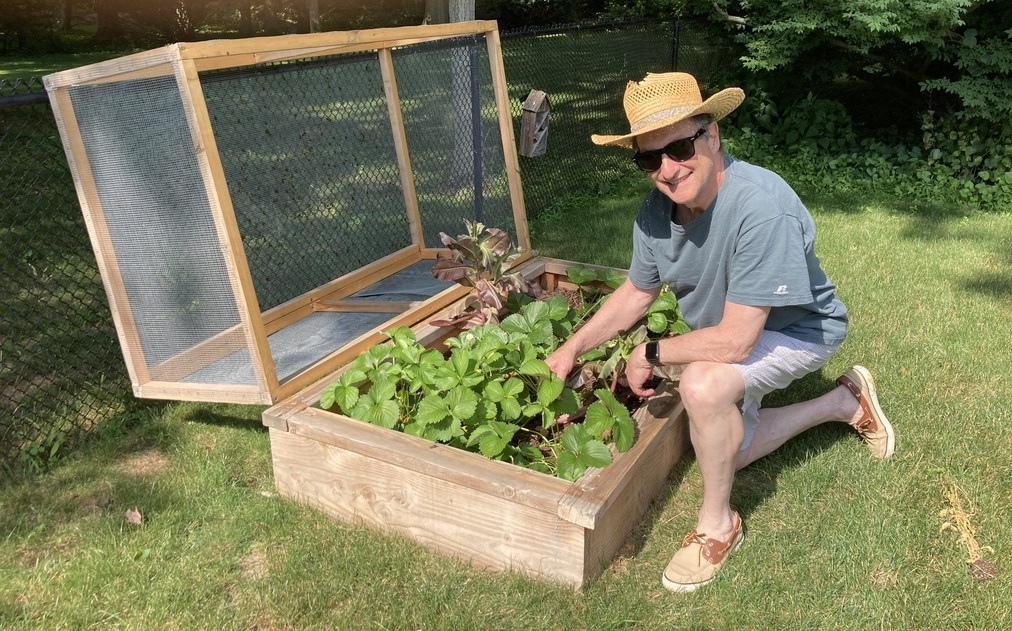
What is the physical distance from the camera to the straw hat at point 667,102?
2.48m

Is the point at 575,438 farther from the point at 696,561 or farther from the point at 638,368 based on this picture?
the point at 696,561

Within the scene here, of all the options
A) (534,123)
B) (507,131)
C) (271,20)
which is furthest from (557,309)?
(271,20)

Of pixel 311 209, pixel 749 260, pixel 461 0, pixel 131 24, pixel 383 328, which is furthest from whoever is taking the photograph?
pixel 131 24

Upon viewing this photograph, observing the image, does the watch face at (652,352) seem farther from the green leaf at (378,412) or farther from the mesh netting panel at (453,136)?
the mesh netting panel at (453,136)

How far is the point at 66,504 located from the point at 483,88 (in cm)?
293

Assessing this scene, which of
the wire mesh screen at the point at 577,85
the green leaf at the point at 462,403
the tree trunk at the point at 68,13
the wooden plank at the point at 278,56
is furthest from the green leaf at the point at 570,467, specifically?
the tree trunk at the point at 68,13

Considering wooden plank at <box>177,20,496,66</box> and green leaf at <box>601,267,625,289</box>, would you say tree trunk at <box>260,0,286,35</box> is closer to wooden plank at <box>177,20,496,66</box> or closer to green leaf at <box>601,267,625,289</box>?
wooden plank at <box>177,20,496,66</box>

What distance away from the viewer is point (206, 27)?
2486 centimetres

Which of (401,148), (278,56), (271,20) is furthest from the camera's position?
(271,20)

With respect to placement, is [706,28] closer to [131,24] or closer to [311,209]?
[311,209]

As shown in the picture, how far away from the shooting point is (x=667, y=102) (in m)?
2.51

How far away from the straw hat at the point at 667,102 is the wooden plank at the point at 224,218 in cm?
134

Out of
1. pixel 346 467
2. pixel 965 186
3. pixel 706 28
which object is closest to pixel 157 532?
pixel 346 467

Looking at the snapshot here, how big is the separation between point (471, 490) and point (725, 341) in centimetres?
93
